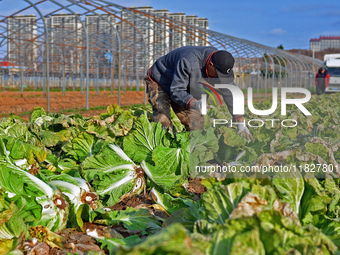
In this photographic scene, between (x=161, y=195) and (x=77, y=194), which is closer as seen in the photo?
(x=77, y=194)

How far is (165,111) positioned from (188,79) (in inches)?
32.3

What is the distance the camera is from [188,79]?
5.00 metres

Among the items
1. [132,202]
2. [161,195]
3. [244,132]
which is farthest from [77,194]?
[244,132]

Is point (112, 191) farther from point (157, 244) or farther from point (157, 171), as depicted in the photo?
point (157, 244)

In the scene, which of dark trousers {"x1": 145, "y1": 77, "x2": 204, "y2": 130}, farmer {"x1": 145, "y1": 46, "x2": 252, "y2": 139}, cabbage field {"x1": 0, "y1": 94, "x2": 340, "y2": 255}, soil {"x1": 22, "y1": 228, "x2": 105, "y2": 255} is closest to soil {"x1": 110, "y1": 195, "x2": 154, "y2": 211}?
cabbage field {"x1": 0, "y1": 94, "x2": 340, "y2": 255}

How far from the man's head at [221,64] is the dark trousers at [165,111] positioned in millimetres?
843

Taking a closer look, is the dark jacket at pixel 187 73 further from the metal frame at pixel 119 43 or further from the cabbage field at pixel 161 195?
the metal frame at pixel 119 43

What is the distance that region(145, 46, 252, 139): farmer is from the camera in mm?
4734

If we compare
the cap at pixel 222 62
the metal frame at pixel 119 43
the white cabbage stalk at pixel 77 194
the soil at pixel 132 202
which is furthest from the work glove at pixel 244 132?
the metal frame at pixel 119 43

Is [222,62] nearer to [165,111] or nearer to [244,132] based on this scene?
[244,132]

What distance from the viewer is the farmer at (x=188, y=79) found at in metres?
4.73

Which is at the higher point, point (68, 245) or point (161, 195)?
point (161, 195)

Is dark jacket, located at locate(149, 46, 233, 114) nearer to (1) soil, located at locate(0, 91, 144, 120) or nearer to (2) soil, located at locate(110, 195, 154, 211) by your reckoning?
(2) soil, located at locate(110, 195, 154, 211)

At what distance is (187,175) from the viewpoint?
13.9ft
